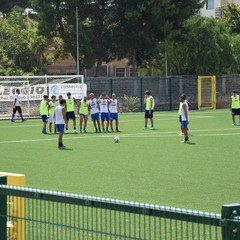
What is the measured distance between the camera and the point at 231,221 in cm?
468

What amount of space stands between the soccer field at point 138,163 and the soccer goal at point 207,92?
65.0 feet

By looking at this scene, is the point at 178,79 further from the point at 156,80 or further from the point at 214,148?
the point at 214,148

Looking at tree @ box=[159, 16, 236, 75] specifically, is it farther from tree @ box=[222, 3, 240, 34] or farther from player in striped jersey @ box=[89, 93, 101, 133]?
player in striped jersey @ box=[89, 93, 101, 133]

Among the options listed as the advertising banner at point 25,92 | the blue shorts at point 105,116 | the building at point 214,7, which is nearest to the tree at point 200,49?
the advertising banner at point 25,92

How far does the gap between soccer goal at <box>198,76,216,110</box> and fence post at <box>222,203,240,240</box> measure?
5294cm

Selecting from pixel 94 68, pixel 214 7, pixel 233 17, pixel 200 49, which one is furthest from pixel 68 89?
pixel 214 7

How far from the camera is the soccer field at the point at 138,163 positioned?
54.3 ft

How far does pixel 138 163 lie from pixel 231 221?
18.1m

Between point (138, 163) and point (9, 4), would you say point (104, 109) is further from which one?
point (9, 4)

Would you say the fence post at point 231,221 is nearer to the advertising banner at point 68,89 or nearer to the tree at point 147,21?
the advertising banner at point 68,89

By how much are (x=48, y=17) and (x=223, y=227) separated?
2272 inches

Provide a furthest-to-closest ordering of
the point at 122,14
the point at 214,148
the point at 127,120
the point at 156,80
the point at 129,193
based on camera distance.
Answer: the point at 122,14 → the point at 156,80 → the point at 127,120 → the point at 214,148 → the point at 129,193

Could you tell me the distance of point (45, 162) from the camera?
23.4m

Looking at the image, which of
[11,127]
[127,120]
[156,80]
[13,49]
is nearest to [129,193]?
[11,127]
